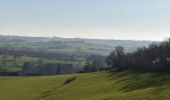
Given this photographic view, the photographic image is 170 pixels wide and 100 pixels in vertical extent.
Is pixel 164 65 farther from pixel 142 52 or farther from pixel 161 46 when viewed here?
pixel 142 52

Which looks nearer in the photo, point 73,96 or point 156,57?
point 73,96

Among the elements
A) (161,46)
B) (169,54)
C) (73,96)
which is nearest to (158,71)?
(169,54)

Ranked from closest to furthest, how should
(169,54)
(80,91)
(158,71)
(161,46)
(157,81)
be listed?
1. (157,81)
2. (80,91)
3. (158,71)
4. (169,54)
5. (161,46)

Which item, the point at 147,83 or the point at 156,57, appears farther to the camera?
the point at 156,57

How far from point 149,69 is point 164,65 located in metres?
6.17

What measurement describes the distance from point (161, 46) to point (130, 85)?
36825 millimetres

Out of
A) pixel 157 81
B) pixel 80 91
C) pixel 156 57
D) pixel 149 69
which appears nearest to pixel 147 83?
pixel 157 81

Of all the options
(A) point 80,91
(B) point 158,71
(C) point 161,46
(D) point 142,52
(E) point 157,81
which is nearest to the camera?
(E) point 157,81

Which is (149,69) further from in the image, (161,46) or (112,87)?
(112,87)

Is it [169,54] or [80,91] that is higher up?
[169,54]

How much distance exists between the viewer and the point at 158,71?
3610 inches

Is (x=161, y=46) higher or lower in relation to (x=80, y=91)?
higher

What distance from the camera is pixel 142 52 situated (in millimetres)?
114250

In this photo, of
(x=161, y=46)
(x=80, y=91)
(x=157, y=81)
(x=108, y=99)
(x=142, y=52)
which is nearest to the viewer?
(x=108, y=99)
